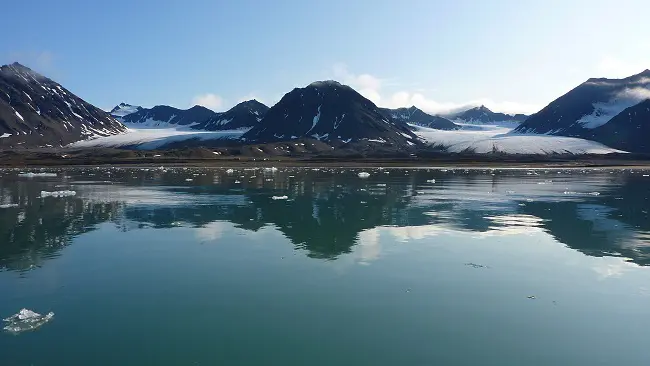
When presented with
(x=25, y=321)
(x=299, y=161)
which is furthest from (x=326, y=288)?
(x=299, y=161)

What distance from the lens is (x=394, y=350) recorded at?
1141 centimetres

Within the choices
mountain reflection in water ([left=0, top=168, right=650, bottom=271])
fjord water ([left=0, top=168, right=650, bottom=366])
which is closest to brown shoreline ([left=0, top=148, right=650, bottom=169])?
mountain reflection in water ([left=0, top=168, right=650, bottom=271])

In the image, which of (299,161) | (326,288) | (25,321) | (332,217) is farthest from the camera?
(299,161)

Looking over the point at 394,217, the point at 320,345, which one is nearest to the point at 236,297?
the point at 320,345

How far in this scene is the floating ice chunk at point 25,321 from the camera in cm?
1245

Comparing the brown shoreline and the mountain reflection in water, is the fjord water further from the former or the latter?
the brown shoreline

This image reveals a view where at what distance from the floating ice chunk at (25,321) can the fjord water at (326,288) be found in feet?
0.98

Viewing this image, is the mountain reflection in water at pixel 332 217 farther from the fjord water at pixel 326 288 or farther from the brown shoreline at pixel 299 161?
the brown shoreline at pixel 299 161

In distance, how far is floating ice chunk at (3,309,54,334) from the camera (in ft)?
40.9

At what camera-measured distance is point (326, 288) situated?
647 inches

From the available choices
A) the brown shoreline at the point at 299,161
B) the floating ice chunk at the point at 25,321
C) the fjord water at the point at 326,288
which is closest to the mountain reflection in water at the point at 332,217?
the fjord water at the point at 326,288

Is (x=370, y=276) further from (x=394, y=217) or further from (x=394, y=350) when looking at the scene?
(x=394, y=217)

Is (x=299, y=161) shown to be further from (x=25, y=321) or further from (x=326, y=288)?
(x=25, y=321)

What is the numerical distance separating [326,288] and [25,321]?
28.3ft
